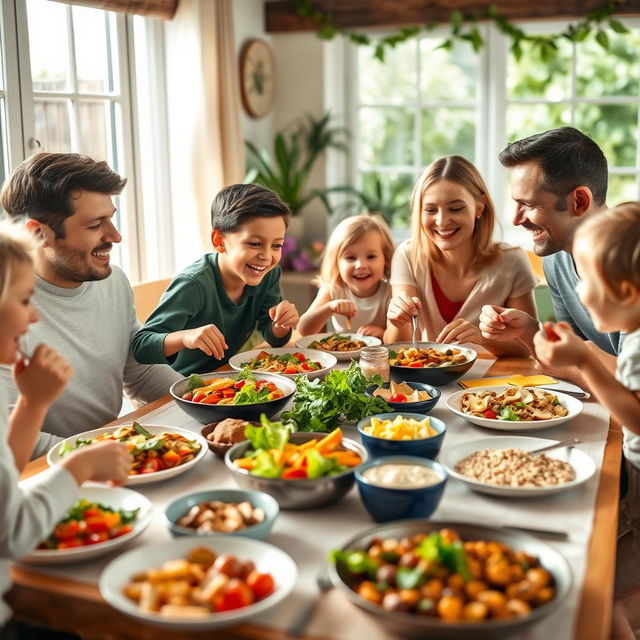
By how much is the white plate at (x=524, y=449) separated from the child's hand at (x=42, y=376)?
0.74 metres

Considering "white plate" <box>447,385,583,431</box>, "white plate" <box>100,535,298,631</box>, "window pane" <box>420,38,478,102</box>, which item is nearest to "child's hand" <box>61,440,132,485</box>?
"white plate" <box>100,535,298,631</box>

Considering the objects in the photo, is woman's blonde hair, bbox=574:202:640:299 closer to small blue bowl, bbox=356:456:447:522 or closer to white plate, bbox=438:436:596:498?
white plate, bbox=438:436:596:498

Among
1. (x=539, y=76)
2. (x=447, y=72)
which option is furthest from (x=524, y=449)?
(x=539, y=76)

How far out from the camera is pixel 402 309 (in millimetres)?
2529

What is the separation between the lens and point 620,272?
1.47 meters

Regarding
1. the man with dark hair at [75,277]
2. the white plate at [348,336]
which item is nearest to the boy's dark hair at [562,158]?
the white plate at [348,336]

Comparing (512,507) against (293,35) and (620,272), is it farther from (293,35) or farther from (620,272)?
(293,35)

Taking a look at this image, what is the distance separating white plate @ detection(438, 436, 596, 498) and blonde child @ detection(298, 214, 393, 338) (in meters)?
1.32

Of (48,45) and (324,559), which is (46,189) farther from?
(48,45)

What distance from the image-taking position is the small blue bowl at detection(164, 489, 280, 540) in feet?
3.97

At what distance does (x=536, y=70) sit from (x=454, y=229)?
9.25 ft

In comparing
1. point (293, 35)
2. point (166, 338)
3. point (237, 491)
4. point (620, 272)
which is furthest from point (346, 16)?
point (237, 491)

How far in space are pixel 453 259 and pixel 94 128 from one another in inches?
79.8

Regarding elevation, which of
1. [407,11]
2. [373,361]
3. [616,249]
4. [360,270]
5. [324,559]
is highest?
[407,11]
